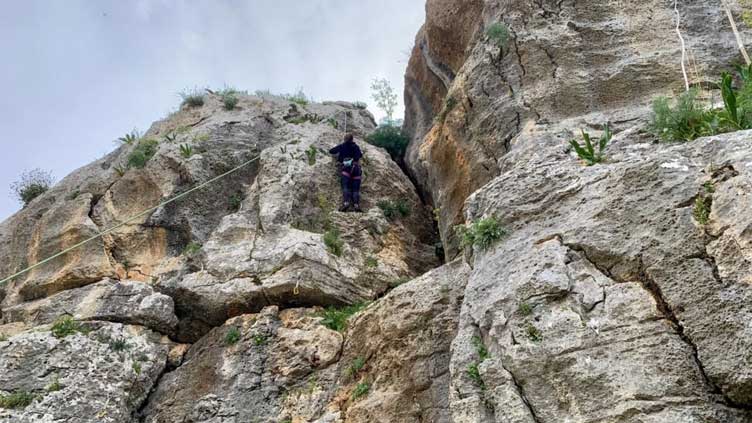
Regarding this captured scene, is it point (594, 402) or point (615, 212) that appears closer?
point (594, 402)

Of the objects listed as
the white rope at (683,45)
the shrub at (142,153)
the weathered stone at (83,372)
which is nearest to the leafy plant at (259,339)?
the weathered stone at (83,372)

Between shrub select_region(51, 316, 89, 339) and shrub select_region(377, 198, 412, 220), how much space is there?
252 inches

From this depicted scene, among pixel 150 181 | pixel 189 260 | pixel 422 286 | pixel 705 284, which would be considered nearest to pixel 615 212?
pixel 705 284

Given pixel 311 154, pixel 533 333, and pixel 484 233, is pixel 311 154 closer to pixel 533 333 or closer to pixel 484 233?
pixel 484 233

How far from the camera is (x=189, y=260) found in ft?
39.9

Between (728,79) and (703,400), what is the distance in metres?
3.96

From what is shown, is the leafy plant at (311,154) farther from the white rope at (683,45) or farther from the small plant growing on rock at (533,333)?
the small plant growing on rock at (533,333)

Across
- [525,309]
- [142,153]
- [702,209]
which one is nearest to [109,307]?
[142,153]

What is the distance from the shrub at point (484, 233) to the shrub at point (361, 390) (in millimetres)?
2587

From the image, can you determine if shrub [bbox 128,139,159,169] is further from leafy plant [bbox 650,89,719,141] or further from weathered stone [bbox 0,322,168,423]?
leafy plant [bbox 650,89,719,141]

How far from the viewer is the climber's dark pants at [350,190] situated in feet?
45.4

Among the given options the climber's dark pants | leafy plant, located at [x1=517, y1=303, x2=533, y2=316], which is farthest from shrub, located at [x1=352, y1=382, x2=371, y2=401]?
the climber's dark pants

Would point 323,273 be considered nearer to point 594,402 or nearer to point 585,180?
point 585,180

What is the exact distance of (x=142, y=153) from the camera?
48.6ft
